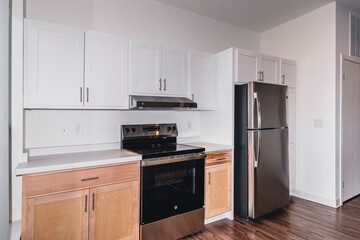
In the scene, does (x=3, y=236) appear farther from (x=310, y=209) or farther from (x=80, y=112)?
(x=310, y=209)

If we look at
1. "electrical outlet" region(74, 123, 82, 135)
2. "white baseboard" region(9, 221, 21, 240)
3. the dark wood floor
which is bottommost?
the dark wood floor

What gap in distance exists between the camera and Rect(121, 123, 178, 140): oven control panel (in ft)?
8.71

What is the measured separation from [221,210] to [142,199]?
1.11 meters

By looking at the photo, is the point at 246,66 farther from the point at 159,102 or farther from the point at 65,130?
the point at 65,130

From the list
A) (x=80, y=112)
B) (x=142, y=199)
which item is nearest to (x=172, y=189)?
(x=142, y=199)

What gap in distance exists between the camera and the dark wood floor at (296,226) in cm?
240

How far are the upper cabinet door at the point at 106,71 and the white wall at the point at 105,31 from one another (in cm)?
34

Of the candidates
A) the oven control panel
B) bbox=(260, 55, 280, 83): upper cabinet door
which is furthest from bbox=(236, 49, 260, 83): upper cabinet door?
the oven control panel

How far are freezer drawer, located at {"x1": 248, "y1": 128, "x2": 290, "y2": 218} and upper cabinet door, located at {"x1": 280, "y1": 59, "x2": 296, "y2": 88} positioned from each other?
0.83 m

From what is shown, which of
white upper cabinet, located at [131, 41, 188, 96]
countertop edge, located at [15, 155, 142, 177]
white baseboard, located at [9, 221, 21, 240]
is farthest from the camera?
white upper cabinet, located at [131, 41, 188, 96]

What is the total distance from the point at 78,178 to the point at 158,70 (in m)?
1.43

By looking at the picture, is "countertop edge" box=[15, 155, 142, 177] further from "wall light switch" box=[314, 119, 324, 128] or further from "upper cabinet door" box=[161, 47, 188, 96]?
"wall light switch" box=[314, 119, 324, 128]

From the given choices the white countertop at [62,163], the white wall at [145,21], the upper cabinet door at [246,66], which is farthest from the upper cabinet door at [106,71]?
the upper cabinet door at [246,66]

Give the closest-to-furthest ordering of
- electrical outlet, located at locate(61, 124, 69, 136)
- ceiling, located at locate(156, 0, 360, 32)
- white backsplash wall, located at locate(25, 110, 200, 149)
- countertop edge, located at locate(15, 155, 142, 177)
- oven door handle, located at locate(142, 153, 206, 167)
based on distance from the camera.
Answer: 1. countertop edge, located at locate(15, 155, 142, 177)
2. oven door handle, located at locate(142, 153, 206, 167)
3. white backsplash wall, located at locate(25, 110, 200, 149)
4. electrical outlet, located at locate(61, 124, 69, 136)
5. ceiling, located at locate(156, 0, 360, 32)
